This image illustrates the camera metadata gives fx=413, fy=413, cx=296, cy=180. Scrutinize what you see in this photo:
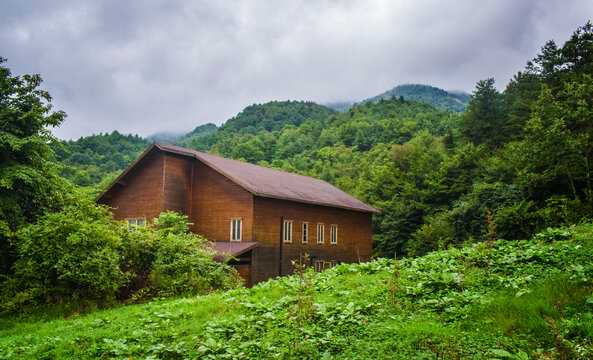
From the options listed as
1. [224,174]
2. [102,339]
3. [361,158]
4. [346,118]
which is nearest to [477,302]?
[102,339]

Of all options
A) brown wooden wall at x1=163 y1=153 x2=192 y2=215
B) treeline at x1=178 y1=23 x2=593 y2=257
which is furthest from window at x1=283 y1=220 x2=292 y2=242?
treeline at x1=178 y1=23 x2=593 y2=257

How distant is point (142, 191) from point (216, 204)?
4.68 m

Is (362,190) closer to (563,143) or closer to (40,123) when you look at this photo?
(563,143)

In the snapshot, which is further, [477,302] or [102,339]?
[102,339]

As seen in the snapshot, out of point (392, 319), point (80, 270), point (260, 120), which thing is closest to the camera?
point (392, 319)

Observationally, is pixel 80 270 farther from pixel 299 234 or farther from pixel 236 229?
pixel 299 234

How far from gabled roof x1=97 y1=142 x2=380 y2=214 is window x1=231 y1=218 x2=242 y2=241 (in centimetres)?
205

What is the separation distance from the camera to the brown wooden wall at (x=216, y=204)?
861 inches

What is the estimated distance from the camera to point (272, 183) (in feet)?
82.7

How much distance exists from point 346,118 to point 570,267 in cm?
8609

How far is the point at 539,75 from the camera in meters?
35.5

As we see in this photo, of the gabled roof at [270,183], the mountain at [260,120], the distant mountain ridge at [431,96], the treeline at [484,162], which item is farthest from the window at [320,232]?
the distant mountain ridge at [431,96]

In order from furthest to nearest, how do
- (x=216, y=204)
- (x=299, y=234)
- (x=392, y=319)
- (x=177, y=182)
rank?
(x=299, y=234) < (x=177, y=182) < (x=216, y=204) < (x=392, y=319)

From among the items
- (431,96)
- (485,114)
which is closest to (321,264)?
(485,114)
